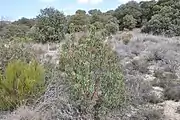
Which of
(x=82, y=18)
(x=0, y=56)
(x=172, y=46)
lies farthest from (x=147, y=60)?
(x=82, y=18)

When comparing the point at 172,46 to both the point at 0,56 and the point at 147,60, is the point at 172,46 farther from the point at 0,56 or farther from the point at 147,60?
the point at 0,56

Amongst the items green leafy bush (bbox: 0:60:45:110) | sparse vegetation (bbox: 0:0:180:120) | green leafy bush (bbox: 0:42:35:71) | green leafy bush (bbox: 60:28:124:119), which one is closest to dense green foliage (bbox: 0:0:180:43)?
green leafy bush (bbox: 0:42:35:71)

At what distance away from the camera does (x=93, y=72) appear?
7516 mm

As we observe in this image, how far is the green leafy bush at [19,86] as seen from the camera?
23.9 feet

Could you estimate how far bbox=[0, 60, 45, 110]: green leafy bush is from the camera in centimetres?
729

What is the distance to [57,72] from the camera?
26.6ft

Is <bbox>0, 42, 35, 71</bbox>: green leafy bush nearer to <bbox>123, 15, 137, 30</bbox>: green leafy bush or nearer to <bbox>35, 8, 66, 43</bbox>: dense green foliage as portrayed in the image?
<bbox>35, 8, 66, 43</bbox>: dense green foliage

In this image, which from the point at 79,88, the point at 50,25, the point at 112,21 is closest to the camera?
the point at 79,88

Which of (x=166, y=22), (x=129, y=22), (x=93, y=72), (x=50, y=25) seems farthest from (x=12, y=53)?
(x=129, y=22)

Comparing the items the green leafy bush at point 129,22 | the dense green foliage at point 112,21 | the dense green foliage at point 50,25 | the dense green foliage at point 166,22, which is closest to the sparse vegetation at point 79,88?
the dense green foliage at point 112,21

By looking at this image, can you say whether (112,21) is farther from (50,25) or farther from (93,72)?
(93,72)

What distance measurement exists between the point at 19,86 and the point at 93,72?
148 centimetres

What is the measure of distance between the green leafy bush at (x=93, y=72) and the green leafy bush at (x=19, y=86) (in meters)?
0.65

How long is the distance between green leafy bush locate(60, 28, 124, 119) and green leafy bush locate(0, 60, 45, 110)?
0.65 meters
